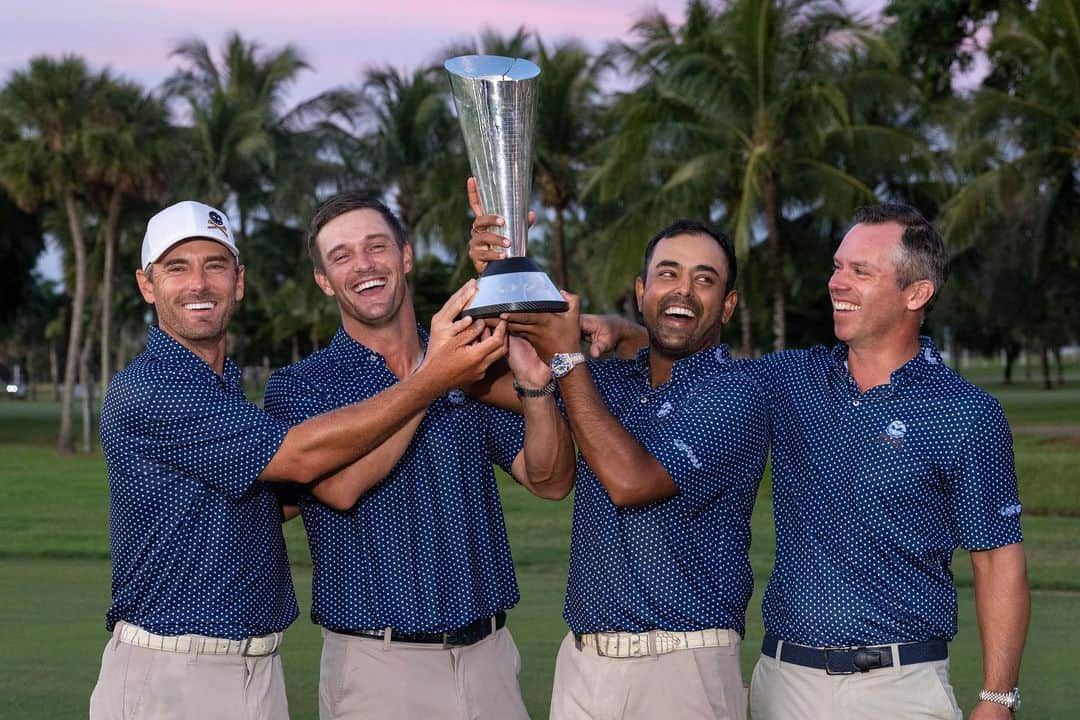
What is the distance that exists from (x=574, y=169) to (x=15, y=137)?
49.4 feet

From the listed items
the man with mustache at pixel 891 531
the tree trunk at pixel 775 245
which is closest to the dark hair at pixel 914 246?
the man with mustache at pixel 891 531

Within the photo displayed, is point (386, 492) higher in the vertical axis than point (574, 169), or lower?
lower

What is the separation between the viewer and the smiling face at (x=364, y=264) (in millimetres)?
4578

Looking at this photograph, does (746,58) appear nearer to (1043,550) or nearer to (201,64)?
(1043,550)

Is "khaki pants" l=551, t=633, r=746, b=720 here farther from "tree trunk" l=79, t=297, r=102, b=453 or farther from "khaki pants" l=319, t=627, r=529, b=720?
"tree trunk" l=79, t=297, r=102, b=453

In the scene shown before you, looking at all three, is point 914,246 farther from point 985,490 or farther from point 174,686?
point 174,686

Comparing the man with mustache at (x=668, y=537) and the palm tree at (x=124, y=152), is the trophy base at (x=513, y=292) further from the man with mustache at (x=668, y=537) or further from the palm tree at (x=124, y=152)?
the palm tree at (x=124, y=152)

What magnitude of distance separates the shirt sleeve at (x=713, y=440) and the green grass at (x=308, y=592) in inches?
115

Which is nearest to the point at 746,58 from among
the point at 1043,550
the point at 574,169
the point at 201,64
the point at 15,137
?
the point at 574,169

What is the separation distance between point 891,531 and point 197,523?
201 cm

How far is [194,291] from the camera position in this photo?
4430 millimetres

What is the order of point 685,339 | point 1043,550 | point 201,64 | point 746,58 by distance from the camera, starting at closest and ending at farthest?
point 685,339 → point 1043,550 → point 746,58 → point 201,64

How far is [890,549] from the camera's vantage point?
420cm

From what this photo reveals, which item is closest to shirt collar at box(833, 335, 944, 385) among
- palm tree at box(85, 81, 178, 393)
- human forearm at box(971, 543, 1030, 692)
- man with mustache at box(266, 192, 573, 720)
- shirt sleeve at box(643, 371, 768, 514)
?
shirt sleeve at box(643, 371, 768, 514)
